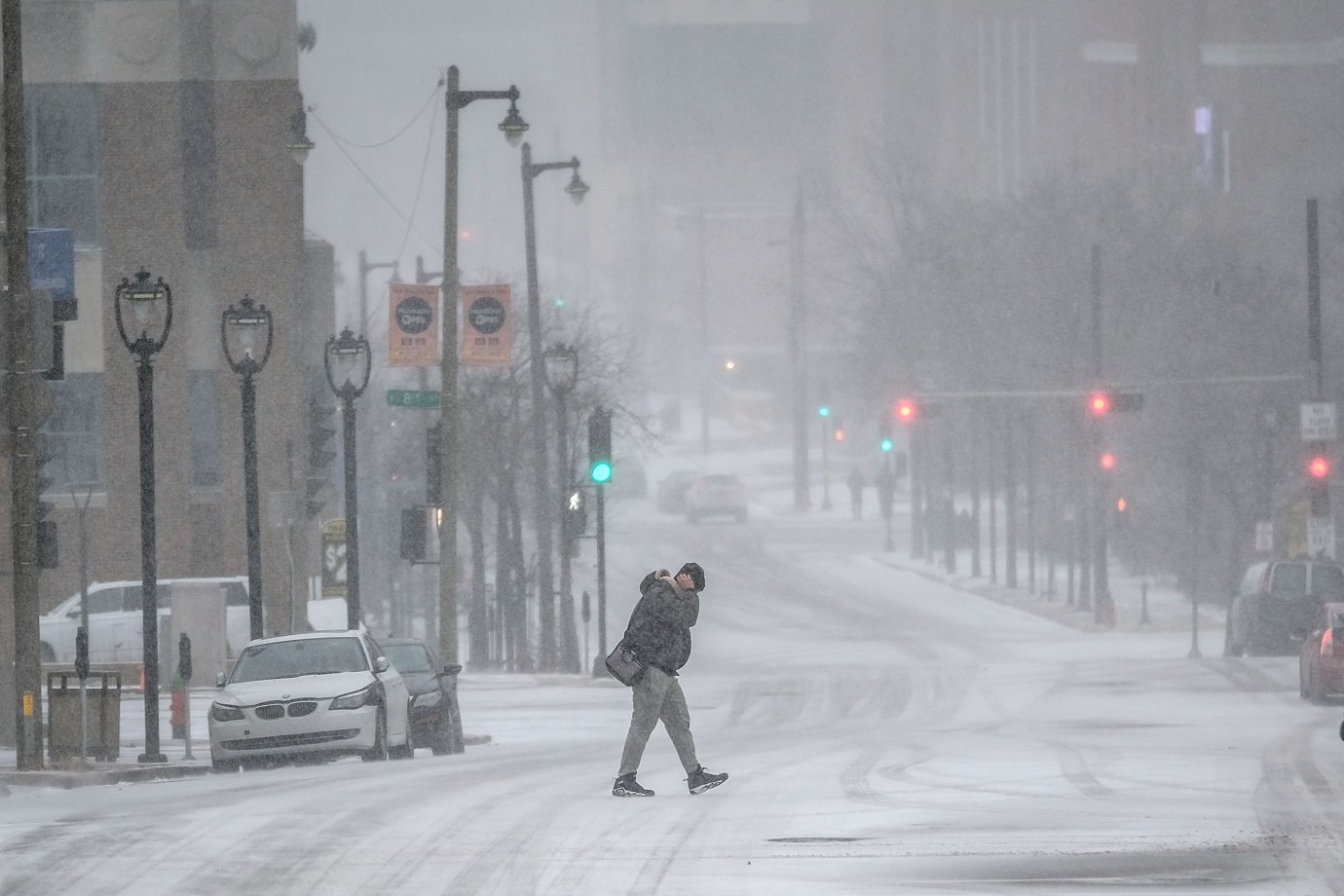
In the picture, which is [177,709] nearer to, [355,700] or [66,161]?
[355,700]

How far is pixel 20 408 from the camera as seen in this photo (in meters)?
19.0

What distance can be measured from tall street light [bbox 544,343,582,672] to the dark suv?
12468 mm

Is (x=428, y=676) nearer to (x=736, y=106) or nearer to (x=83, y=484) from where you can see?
(x=83, y=484)

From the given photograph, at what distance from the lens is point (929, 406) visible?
54.8 m

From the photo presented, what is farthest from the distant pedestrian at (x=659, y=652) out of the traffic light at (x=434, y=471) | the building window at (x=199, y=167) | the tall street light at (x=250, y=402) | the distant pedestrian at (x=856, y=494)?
the distant pedestrian at (x=856, y=494)

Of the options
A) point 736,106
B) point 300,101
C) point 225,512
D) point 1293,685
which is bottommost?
point 1293,685

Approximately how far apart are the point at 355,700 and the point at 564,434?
61.7 ft

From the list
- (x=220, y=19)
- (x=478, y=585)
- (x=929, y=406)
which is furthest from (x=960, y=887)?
(x=929, y=406)

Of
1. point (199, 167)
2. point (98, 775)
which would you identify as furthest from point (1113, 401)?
point (98, 775)

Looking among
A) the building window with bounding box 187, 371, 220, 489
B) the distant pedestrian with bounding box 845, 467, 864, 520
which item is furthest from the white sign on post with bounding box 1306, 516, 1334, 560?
the distant pedestrian with bounding box 845, 467, 864, 520

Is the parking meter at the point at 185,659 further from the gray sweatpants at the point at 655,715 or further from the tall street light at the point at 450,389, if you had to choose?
the gray sweatpants at the point at 655,715

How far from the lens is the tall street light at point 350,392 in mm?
28109

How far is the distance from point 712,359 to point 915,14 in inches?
779

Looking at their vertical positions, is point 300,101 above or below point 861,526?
above
